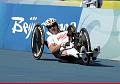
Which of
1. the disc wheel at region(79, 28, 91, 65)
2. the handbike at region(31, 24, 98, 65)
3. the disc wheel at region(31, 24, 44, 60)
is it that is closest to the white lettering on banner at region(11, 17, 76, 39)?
the disc wheel at region(31, 24, 44, 60)

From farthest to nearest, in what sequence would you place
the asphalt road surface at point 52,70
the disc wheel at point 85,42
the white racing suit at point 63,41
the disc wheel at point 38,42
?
the disc wheel at point 38,42 → the white racing suit at point 63,41 → the disc wheel at point 85,42 → the asphalt road surface at point 52,70

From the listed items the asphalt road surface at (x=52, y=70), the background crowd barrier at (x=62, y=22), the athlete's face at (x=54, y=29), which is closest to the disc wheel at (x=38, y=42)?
the asphalt road surface at (x=52, y=70)

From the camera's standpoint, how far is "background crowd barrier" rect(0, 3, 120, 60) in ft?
50.6

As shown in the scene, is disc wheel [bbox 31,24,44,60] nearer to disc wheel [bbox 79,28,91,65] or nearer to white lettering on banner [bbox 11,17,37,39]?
disc wheel [bbox 79,28,91,65]

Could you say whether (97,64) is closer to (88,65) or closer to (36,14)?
(88,65)

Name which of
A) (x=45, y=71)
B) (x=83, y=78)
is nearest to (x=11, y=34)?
(x=45, y=71)

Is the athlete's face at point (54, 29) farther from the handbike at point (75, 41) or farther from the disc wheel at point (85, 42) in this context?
the disc wheel at point (85, 42)

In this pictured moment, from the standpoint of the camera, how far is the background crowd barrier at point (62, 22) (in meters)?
15.4

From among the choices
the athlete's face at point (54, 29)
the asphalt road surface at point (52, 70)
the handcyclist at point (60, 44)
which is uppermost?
the athlete's face at point (54, 29)

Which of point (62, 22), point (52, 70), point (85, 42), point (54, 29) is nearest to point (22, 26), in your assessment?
point (62, 22)

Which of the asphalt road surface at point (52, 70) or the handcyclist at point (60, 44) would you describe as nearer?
the asphalt road surface at point (52, 70)

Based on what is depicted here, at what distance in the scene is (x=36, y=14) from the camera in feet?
59.8

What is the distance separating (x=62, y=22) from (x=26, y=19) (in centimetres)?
169

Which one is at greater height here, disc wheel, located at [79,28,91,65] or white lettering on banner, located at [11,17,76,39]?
white lettering on banner, located at [11,17,76,39]
